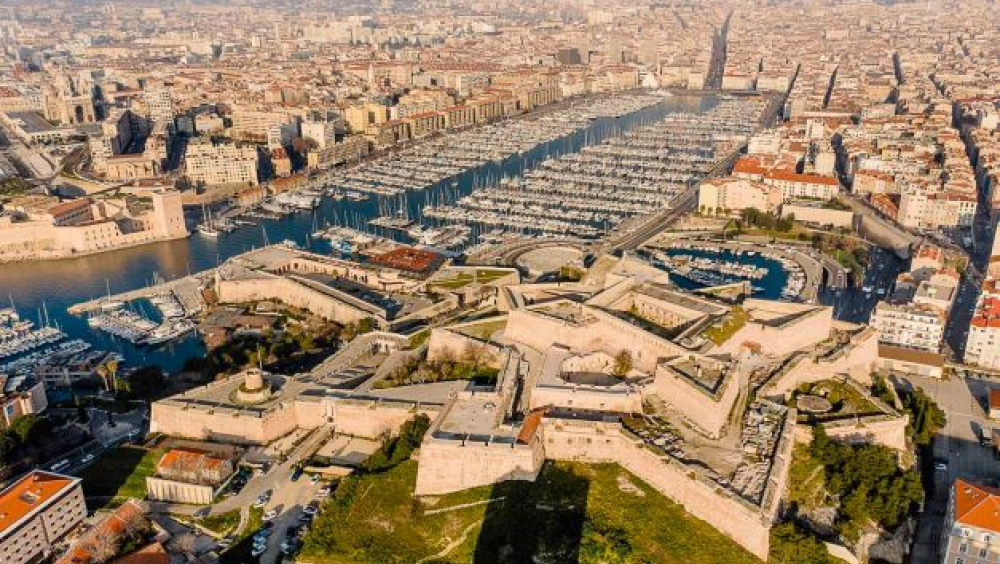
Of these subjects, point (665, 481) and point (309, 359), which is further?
point (309, 359)

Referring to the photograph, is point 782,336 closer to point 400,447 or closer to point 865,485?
point 865,485

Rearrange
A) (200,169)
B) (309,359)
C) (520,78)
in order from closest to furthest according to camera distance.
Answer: (309,359) → (200,169) → (520,78)

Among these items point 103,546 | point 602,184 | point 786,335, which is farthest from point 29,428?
point 602,184

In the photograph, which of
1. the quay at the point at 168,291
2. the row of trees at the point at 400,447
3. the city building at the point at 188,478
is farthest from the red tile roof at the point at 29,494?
the quay at the point at 168,291

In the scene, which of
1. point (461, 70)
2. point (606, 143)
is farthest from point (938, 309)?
point (461, 70)

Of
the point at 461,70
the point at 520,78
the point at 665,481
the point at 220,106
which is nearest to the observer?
the point at 665,481

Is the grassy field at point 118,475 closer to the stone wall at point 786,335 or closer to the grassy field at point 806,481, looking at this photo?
the stone wall at point 786,335

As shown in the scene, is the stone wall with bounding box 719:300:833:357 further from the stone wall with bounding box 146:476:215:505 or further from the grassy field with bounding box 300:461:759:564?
the stone wall with bounding box 146:476:215:505

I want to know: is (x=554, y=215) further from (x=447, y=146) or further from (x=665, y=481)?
(x=665, y=481)
